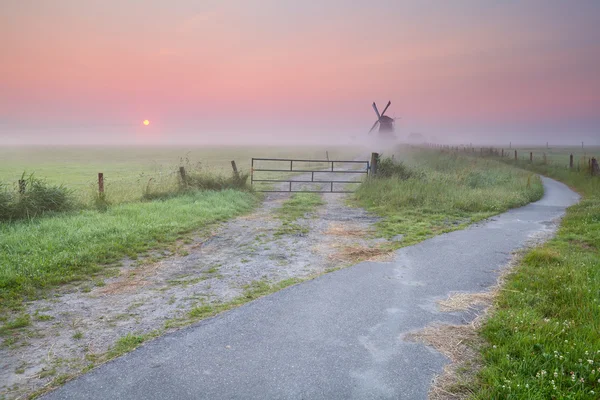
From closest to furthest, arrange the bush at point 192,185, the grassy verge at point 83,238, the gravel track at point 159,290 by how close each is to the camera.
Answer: the gravel track at point 159,290 < the grassy verge at point 83,238 < the bush at point 192,185

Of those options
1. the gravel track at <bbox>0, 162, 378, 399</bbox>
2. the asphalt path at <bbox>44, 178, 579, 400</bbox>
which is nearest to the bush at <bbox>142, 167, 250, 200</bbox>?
the gravel track at <bbox>0, 162, 378, 399</bbox>

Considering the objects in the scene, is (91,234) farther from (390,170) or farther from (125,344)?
(390,170)

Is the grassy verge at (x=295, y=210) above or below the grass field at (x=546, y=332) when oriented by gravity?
above

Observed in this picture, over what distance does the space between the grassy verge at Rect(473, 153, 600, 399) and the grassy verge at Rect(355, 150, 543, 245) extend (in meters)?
3.40

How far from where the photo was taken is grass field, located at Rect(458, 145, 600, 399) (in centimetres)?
359

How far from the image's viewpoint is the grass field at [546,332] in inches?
141

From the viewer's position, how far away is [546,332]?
450 cm

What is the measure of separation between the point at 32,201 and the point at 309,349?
32.2 feet

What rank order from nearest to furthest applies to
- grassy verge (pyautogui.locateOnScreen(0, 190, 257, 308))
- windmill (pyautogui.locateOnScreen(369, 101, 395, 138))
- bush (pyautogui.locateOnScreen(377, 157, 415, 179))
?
grassy verge (pyautogui.locateOnScreen(0, 190, 257, 308)) → bush (pyautogui.locateOnScreen(377, 157, 415, 179)) → windmill (pyautogui.locateOnScreen(369, 101, 395, 138))

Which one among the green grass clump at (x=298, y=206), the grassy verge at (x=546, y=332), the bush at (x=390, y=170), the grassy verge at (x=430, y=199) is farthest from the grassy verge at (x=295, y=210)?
the grassy verge at (x=546, y=332)

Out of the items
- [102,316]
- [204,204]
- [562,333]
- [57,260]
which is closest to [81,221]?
[57,260]

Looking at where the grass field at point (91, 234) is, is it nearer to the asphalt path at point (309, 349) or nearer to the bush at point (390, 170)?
the asphalt path at point (309, 349)

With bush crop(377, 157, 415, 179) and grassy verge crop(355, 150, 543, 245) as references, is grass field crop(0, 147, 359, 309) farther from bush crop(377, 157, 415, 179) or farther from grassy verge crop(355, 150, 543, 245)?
bush crop(377, 157, 415, 179)

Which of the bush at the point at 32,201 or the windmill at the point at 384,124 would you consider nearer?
the bush at the point at 32,201
